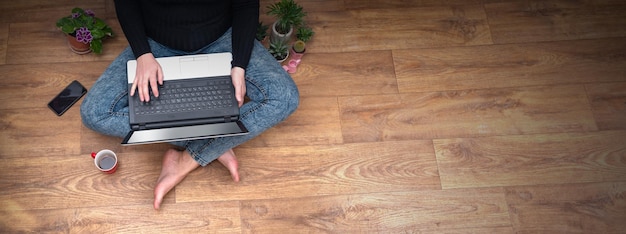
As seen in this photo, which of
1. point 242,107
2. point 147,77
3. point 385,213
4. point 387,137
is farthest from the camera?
point 387,137

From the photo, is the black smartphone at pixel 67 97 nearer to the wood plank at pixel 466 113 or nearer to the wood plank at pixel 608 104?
the wood plank at pixel 466 113

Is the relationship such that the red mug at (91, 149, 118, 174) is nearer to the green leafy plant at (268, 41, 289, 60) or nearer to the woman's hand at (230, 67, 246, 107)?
the woman's hand at (230, 67, 246, 107)

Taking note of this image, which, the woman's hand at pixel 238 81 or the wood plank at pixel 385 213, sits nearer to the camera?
the woman's hand at pixel 238 81

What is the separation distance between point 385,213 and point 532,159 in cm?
62

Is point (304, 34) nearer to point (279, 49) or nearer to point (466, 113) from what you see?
point (279, 49)

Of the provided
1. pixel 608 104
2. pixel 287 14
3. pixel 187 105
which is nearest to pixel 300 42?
pixel 287 14

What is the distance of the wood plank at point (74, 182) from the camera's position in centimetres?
173

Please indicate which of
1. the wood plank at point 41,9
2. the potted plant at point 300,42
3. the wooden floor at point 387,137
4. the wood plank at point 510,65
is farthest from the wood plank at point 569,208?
the wood plank at point 41,9

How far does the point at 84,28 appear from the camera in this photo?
1.82 meters

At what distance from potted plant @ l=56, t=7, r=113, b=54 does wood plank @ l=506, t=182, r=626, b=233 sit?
1616 mm

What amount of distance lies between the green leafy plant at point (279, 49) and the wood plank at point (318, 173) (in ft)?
1.17

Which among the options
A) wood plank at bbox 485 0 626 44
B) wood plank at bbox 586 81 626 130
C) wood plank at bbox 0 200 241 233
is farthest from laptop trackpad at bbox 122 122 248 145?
wood plank at bbox 586 81 626 130

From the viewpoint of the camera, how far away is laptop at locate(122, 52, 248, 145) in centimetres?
156

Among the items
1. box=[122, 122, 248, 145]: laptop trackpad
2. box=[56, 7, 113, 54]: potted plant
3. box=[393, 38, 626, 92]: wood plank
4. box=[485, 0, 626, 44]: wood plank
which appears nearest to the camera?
box=[122, 122, 248, 145]: laptop trackpad
